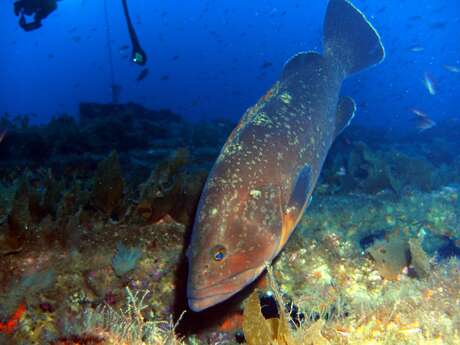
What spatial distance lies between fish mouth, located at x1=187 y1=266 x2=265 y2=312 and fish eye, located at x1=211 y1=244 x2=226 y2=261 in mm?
180

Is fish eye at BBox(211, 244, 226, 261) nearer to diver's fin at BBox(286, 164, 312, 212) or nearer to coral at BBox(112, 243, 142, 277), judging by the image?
diver's fin at BBox(286, 164, 312, 212)

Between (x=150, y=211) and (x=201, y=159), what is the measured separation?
19.8 feet

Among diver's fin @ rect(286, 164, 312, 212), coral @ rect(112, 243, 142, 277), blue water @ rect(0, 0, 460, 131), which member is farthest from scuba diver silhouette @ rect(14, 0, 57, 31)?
blue water @ rect(0, 0, 460, 131)

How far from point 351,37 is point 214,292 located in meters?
5.09

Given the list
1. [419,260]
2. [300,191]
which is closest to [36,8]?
[300,191]

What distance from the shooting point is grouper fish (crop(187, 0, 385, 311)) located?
283 cm

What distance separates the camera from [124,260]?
3.79 metres

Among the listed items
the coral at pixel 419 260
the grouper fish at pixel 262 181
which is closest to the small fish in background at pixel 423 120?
the grouper fish at pixel 262 181

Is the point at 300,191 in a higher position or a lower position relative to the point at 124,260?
higher

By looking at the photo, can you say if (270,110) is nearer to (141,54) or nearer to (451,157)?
(141,54)

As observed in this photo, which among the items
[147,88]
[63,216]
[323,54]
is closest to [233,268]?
[63,216]

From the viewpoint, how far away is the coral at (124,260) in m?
3.76

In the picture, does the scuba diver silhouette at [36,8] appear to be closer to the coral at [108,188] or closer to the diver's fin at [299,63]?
the coral at [108,188]

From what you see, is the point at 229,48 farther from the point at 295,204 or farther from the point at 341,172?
the point at 295,204
